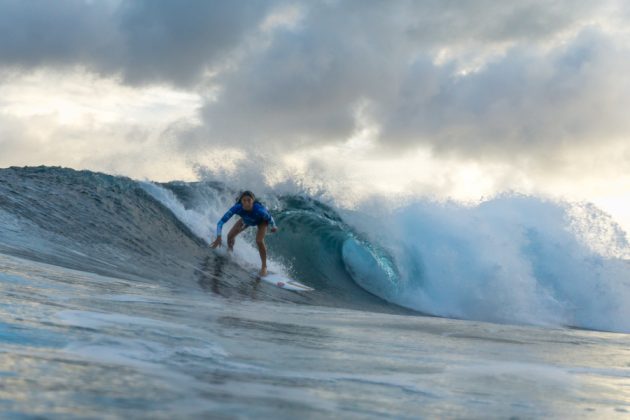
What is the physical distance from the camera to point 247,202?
12.6 metres

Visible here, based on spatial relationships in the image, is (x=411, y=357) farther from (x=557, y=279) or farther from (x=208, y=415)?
(x=557, y=279)

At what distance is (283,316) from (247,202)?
21.0 ft

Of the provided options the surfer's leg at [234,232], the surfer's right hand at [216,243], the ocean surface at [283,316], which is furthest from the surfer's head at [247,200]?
the ocean surface at [283,316]

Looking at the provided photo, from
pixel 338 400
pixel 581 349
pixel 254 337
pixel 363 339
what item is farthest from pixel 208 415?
pixel 581 349

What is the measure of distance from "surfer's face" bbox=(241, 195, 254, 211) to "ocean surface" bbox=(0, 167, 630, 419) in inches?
42.6

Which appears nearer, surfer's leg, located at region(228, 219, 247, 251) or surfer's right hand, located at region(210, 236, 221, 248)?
surfer's right hand, located at region(210, 236, 221, 248)

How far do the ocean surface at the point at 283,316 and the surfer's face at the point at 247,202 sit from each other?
1082mm

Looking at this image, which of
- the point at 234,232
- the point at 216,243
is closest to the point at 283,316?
the point at 216,243

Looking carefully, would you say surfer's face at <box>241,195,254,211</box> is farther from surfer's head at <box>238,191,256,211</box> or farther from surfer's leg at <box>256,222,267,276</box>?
surfer's leg at <box>256,222,267,276</box>

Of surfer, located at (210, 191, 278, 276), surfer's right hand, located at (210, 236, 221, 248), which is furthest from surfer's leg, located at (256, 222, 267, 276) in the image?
surfer's right hand, located at (210, 236, 221, 248)

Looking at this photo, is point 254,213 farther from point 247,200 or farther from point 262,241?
point 262,241

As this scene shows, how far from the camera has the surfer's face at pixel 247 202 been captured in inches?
495

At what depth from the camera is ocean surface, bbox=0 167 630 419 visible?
8.87ft

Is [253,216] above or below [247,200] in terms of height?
below
